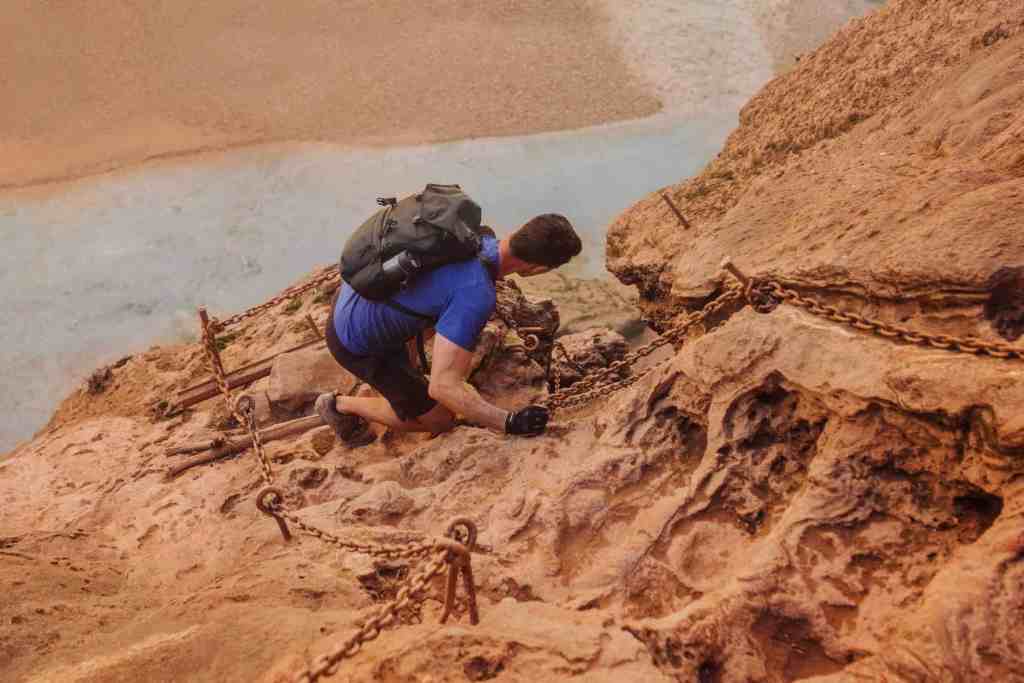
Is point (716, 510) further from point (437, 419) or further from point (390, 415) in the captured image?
point (390, 415)

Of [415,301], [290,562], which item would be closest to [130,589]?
[290,562]

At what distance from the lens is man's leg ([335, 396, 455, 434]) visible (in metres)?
3.85

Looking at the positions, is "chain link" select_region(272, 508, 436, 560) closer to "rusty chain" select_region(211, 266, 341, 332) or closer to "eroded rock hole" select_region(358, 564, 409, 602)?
"eroded rock hole" select_region(358, 564, 409, 602)

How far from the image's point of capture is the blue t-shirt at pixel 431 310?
3330 mm

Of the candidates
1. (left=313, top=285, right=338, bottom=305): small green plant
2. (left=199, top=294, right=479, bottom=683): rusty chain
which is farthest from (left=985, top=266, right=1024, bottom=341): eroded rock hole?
(left=313, top=285, right=338, bottom=305): small green plant

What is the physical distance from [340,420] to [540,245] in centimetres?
135

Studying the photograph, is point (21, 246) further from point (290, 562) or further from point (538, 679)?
point (538, 679)

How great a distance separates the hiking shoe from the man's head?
3.67 feet

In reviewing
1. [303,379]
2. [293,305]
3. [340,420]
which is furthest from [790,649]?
[293,305]

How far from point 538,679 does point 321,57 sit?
8551 mm

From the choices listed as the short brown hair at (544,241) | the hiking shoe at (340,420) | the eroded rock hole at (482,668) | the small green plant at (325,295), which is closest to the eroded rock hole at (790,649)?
the eroded rock hole at (482,668)

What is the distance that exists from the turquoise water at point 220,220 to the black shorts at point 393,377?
367 centimetres

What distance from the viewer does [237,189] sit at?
8109 mm

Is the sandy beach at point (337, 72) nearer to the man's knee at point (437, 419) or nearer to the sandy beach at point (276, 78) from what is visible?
the sandy beach at point (276, 78)
